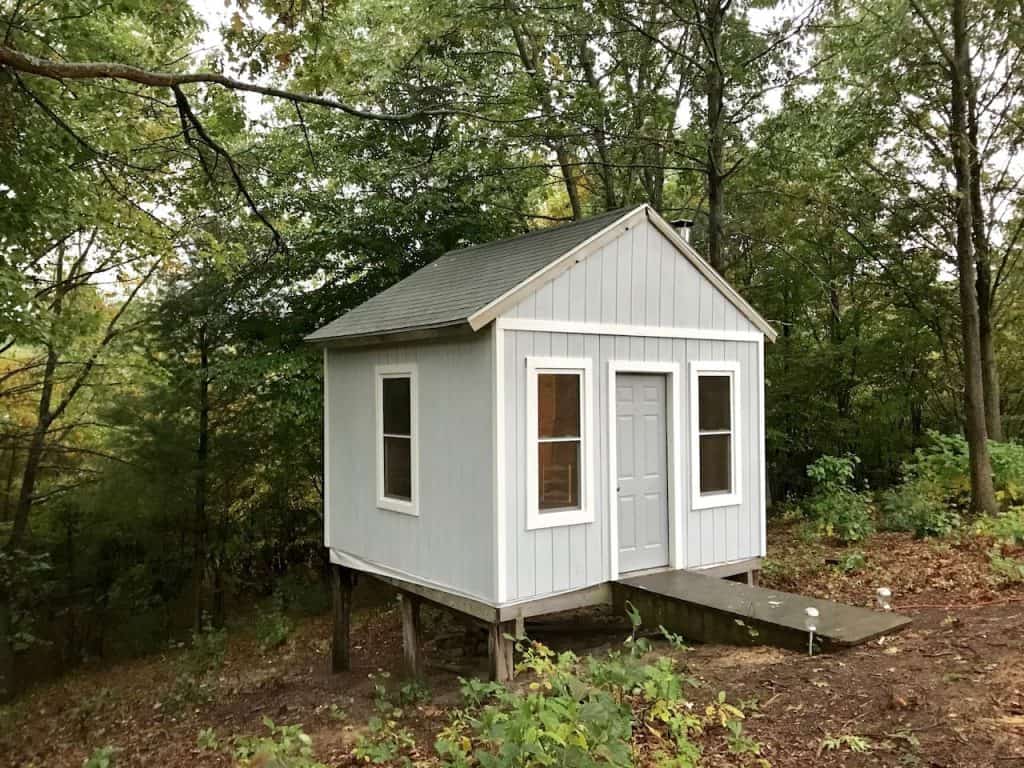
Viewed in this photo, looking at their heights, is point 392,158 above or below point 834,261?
above

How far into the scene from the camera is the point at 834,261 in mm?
14258

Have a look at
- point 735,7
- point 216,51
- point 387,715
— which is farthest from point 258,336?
point 735,7

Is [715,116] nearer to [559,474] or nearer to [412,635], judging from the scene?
[559,474]

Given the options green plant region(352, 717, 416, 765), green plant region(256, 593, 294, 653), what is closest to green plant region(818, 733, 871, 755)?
green plant region(352, 717, 416, 765)

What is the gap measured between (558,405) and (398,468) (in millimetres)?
2004

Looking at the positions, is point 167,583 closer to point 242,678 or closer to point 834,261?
point 242,678

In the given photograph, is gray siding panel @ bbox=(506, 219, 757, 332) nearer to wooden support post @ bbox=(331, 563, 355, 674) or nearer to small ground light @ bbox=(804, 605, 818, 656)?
small ground light @ bbox=(804, 605, 818, 656)

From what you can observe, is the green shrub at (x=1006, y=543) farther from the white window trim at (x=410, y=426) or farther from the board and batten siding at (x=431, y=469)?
the white window trim at (x=410, y=426)

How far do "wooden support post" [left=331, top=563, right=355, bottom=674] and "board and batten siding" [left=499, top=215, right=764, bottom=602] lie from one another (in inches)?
143

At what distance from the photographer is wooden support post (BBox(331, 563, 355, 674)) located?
920 cm

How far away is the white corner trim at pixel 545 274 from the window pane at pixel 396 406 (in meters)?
1.68

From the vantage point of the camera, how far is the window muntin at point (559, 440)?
21.5ft

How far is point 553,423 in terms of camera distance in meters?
6.63

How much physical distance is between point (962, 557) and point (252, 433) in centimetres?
1233
